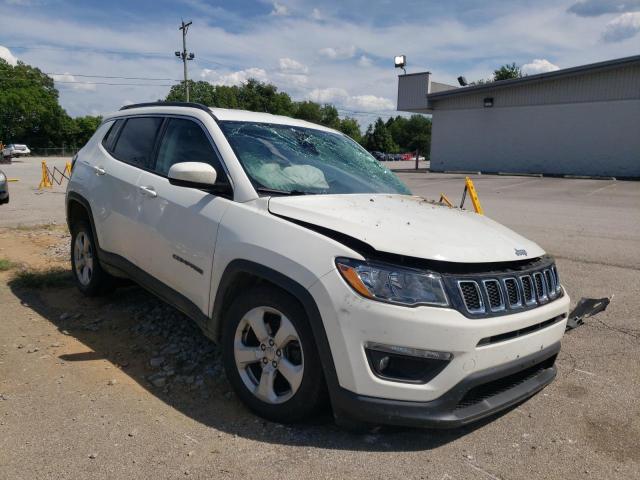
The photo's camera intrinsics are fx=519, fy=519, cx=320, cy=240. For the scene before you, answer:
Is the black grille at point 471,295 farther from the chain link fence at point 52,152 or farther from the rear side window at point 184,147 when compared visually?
the chain link fence at point 52,152

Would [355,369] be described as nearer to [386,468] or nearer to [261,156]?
[386,468]

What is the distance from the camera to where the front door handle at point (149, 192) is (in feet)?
12.4

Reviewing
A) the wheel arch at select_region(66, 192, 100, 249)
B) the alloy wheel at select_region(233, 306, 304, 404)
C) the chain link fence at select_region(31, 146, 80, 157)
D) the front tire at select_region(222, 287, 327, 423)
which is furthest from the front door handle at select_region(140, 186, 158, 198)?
the chain link fence at select_region(31, 146, 80, 157)

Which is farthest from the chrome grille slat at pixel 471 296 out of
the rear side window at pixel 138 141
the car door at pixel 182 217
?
the rear side window at pixel 138 141

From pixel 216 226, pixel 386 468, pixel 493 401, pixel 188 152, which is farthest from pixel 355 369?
pixel 188 152

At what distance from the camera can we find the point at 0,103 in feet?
242

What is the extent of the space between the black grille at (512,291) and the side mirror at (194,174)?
1.78 meters

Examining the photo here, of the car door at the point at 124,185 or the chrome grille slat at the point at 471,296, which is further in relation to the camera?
the car door at the point at 124,185

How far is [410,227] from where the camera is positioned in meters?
2.74

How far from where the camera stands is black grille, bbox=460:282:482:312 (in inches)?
96.0

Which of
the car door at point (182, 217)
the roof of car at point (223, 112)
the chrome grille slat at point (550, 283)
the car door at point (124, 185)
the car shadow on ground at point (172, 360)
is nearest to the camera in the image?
the car shadow on ground at point (172, 360)

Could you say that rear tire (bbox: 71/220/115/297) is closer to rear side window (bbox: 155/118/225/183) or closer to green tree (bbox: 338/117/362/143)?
rear side window (bbox: 155/118/225/183)

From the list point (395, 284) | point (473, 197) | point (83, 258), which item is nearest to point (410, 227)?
point (395, 284)

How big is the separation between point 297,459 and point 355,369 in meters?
0.56
